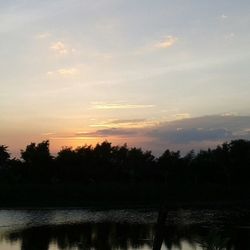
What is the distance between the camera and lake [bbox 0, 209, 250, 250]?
834 inches

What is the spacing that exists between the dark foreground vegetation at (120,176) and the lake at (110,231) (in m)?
10.5

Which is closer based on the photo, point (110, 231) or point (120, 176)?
point (110, 231)

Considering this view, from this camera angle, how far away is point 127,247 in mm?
20438

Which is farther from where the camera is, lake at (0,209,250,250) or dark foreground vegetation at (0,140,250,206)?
dark foreground vegetation at (0,140,250,206)

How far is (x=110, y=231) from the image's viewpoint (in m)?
25.6

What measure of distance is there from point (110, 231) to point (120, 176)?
1233 inches

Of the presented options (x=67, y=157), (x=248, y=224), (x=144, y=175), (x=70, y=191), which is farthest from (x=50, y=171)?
(x=248, y=224)

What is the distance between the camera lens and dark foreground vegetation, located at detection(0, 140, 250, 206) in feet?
150

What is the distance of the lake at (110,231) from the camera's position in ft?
69.5

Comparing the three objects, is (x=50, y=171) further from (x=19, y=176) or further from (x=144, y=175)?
(x=144, y=175)

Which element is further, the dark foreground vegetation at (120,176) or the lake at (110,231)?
the dark foreground vegetation at (120,176)

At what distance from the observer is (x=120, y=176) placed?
5691cm

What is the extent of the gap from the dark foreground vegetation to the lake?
10466 millimetres

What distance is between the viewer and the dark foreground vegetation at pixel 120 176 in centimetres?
4584
